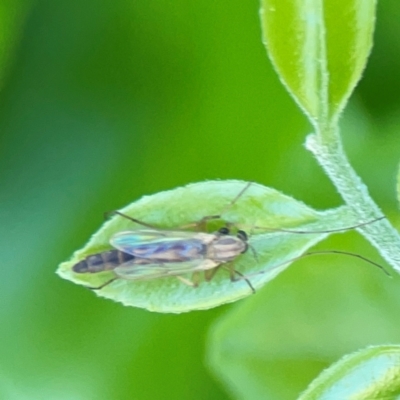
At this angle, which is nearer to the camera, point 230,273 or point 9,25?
point 230,273

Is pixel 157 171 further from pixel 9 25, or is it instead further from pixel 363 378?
pixel 363 378

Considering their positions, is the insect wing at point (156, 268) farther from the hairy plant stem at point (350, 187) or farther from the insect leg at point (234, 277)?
the hairy plant stem at point (350, 187)

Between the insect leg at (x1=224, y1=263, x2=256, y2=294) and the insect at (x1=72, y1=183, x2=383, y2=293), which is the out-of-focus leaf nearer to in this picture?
the insect at (x1=72, y1=183, x2=383, y2=293)

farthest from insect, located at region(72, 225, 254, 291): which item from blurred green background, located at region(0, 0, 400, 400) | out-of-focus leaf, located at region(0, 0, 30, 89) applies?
out-of-focus leaf, located at region(0, 0, 30, 89)

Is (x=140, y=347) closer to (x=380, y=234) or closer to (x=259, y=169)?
(x=259, y=169)

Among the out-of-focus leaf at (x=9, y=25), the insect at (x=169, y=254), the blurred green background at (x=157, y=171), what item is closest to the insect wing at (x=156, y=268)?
the insect at (x=169, y=254)

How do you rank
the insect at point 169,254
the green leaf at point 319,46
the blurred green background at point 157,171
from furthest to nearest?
1. the blurred green background at point 157,171
2. the insect at point 169,254
3. the green leaf at point 319,46

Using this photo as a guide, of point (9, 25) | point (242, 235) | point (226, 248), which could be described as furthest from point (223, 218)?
point (9, 25)
